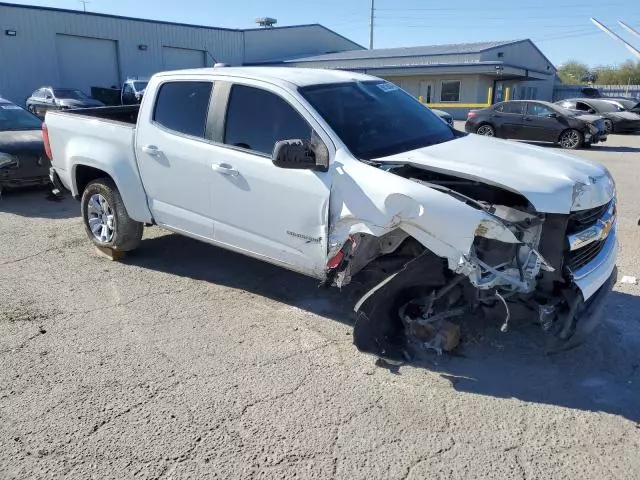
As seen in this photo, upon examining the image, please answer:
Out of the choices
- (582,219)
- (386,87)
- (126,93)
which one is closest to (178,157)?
(386,87)

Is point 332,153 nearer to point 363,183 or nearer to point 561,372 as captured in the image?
point 363,183

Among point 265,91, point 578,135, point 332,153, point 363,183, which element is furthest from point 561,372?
point 578,135

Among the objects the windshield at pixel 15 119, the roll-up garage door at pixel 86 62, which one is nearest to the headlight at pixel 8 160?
the windshield at pixel 15 119

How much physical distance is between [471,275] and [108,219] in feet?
13.1

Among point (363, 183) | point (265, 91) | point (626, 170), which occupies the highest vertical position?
point (265, 91)

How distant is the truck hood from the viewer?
130 inches

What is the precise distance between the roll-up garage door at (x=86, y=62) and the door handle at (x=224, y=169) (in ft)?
94.4

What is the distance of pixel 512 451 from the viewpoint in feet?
9.46

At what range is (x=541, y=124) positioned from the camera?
691 inches

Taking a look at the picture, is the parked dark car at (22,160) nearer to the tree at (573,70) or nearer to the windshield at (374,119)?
the windshield at (374,119)

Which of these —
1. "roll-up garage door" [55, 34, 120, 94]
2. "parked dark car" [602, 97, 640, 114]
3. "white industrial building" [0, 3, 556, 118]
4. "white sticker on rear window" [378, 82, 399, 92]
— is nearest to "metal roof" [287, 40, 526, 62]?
"white industrial building" [0, 3, 556, 118]

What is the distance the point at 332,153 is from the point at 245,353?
1.56m

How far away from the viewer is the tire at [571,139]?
663 inches

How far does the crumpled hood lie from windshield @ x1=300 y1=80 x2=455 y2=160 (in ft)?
20.3
